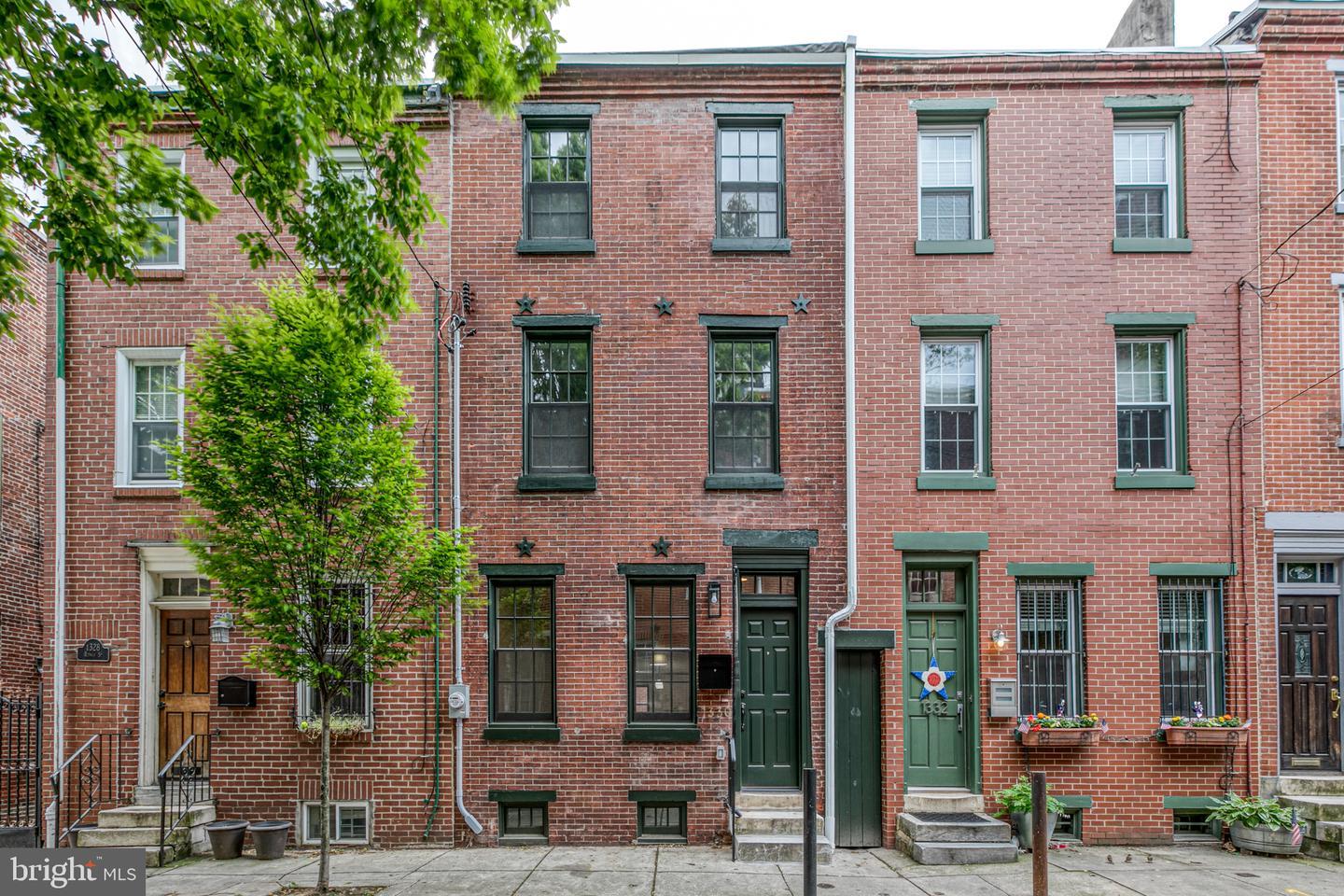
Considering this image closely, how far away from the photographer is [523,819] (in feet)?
35.0

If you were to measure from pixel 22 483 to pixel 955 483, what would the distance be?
51.9 feet

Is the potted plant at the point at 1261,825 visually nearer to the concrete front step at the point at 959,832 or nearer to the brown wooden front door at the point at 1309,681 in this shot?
the brown wooden front door at the point at 1309,681

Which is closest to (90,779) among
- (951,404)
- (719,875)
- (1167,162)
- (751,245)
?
(719,875)

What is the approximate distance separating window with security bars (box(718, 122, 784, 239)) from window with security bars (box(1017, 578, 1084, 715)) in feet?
18.5

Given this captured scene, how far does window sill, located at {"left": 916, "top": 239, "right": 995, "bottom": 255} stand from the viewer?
10977 mm

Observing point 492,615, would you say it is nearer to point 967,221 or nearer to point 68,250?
point 68,250

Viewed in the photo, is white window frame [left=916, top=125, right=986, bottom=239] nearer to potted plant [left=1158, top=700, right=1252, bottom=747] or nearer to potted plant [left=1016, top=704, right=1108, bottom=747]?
potted plant [left=1016, top=704, right=1108, bottom=747]

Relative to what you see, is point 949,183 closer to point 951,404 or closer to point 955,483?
point 951,404

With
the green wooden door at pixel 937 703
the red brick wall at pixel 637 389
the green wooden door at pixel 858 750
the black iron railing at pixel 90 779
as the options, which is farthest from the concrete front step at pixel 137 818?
the green wooden door at pixel 937 703

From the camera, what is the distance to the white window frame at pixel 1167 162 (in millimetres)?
11125

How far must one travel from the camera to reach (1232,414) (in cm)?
1083

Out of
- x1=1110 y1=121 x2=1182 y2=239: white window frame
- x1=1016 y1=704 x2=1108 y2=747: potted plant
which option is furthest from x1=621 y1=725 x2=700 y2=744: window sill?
x1=1110 y1=121 x2=1182 y2=239: white window frame

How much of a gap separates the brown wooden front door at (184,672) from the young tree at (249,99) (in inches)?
220

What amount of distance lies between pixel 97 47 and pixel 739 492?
302 inches
